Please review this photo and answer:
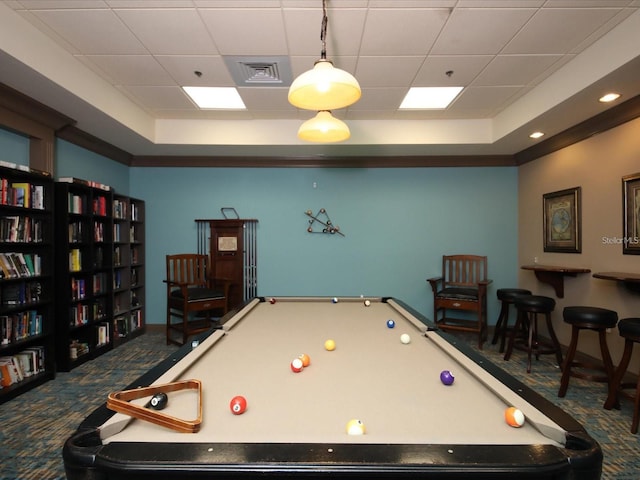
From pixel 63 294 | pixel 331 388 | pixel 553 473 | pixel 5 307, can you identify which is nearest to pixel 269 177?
pixel 63 294

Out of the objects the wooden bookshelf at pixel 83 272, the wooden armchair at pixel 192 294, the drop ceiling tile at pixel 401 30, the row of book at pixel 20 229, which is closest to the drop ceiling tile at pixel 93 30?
the wooden bookshelf at pixel 83 272

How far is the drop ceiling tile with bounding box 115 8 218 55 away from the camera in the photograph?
7.56ft

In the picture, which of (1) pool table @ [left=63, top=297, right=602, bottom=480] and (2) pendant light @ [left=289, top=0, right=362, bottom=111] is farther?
(2) pendant light @ [left=289, top=0, right=362, bottom=111]

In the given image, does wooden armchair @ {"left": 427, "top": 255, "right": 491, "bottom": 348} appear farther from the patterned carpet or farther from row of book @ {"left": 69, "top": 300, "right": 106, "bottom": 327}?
row of book @ {"left": 69, "top": 300, "right": 106, "bottom": 327}

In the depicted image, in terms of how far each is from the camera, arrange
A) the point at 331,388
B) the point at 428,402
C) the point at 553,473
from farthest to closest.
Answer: the point at 331,388 → the point at 428,402 → the point at 553,473

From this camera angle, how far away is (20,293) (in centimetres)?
292

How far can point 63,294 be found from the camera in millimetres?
3311

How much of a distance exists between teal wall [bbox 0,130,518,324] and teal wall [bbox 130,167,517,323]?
14mm

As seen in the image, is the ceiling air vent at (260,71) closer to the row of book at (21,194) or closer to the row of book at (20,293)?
the row of book at (21,194)

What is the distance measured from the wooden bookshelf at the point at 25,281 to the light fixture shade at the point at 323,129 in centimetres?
242

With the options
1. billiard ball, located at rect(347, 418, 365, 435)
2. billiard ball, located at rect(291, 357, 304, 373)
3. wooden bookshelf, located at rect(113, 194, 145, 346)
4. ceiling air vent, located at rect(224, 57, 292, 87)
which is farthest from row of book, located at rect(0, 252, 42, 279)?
billiard ball, located at rect(347, 418, 365, 435)

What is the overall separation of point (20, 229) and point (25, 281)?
46 cm

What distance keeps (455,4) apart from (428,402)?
2.36 meters

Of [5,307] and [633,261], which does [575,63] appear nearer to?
[633,261]
